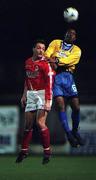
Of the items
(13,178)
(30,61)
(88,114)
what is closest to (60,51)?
(30,61)

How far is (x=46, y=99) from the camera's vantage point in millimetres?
16984

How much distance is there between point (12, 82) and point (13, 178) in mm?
10824

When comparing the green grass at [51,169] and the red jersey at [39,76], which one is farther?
the red jersey at [39,76]

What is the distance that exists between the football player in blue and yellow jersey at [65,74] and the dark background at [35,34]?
704 centimetres

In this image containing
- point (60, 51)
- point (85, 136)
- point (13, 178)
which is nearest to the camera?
point (13, 178)

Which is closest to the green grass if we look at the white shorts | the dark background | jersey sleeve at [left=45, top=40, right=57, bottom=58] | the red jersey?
the white shorts

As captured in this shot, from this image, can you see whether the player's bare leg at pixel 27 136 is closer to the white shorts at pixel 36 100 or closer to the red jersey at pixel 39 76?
the white shorts at pixel 36 100

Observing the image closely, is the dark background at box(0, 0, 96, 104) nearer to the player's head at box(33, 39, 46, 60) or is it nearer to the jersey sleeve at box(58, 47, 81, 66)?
the jersey sleeve at box(58, 47, 81, 66)

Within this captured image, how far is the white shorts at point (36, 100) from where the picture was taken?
17.0 metres

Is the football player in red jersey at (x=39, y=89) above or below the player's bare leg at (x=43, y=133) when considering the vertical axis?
above

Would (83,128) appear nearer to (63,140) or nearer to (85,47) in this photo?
(63,140)

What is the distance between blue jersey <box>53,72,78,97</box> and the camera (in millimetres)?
17609

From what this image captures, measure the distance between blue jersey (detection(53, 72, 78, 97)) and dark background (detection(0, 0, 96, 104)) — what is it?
23.2 feet

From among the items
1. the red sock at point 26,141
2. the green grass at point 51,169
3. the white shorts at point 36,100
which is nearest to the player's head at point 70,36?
the white shorts at point 36,100
